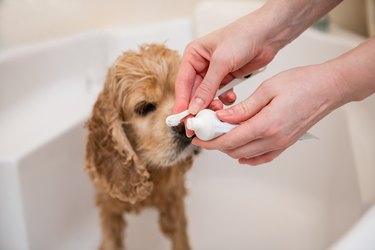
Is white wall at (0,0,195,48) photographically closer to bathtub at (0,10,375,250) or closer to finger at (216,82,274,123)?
bathtub at (0,10,375,250)

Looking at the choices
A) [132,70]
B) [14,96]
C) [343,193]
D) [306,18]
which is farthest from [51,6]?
[343,193]

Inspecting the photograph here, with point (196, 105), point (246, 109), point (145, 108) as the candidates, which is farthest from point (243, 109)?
point (145, 108)

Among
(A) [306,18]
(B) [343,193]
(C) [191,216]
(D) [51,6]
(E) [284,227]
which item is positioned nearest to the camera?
(A) [306,18]

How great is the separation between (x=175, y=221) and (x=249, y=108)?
30.0 inches

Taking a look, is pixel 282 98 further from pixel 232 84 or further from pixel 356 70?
pixel 232 84

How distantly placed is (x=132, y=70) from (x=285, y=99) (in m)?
0.59

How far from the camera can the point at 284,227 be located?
1.21 m

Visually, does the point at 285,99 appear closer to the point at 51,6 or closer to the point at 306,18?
the point at 306,18

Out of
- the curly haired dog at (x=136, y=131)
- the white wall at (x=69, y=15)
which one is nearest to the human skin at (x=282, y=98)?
the curly haired dog at (x=136, y=131)

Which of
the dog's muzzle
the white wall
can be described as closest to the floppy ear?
the dog's muzzle

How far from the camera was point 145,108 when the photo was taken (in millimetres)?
1076

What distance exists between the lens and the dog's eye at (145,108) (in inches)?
42.1

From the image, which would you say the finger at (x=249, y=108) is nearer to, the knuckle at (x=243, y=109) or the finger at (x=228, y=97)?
the knuckle at (x=243, y=109)

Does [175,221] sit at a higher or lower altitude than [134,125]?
lower
